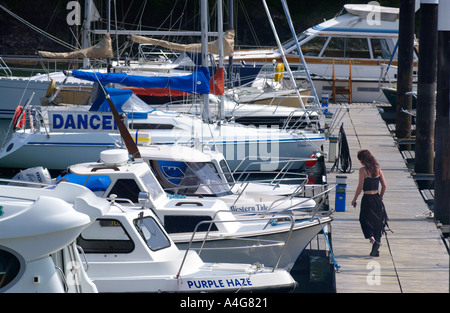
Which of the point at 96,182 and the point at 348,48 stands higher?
the point at 348,48

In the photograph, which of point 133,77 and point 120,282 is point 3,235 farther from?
point 133,77

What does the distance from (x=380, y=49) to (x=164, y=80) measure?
13.7 metres

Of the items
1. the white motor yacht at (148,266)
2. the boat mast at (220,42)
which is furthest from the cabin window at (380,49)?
the white motor yacht at (148,266)

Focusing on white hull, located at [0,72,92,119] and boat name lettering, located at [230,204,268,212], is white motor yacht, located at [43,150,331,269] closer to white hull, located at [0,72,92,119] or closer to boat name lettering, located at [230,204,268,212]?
boat name lettering, located at [230,204,268,212]

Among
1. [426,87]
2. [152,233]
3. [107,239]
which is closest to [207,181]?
[152,233]

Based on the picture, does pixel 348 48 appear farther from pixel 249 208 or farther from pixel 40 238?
pixel 40 238

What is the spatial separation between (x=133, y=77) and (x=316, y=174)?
496cm

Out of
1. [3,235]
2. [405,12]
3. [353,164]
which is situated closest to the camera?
[3,235]

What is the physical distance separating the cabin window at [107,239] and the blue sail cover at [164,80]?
8386 mm

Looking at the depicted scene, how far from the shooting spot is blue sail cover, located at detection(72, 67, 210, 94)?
17.0m

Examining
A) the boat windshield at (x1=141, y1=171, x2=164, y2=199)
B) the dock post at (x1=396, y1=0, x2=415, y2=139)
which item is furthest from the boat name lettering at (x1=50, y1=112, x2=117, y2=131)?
the dock post at (x1=396, y1=0, x2=415, y2=139)

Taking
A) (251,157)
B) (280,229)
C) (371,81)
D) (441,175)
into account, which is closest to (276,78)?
(371,81)

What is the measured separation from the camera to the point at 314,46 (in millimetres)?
29594

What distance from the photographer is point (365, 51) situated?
95.6ft
